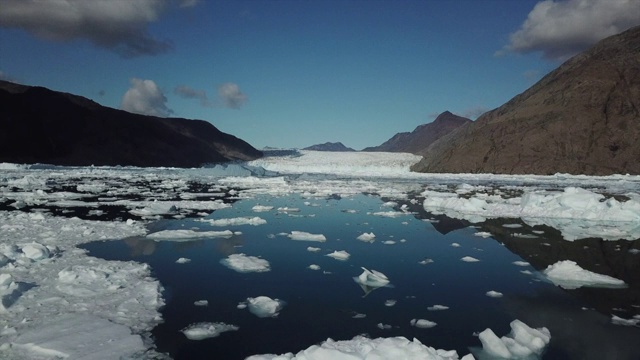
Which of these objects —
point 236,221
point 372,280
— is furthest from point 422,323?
point 236,221

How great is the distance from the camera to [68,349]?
11.6ft

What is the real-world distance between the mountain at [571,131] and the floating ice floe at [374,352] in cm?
3837

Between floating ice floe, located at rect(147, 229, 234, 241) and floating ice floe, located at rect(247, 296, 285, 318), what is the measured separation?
4.15m

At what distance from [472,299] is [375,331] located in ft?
5.62

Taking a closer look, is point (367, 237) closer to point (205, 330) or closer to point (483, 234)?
point (483, 234)

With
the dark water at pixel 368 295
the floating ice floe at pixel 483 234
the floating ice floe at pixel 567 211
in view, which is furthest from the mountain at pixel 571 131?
the dark water at pixel 368 295

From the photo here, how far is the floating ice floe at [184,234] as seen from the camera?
8633mm

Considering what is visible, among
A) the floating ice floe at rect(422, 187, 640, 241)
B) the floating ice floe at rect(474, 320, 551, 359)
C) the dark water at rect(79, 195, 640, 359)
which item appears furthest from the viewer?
the floating ice floe at rect(422, 187, 640, 241)

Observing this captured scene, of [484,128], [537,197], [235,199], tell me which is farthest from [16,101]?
[537,197]

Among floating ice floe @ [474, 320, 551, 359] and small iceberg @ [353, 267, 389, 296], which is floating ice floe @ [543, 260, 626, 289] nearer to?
floating ice floe @ [474, 320, 551, 359]

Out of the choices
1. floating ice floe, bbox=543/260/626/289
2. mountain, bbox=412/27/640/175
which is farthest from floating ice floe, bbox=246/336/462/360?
mountain, bbox=412/27/640/175

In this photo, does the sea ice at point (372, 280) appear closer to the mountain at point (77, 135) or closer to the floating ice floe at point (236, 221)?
the floating ice floe at point (236, 221)

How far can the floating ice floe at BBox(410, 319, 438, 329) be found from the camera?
4.28 m

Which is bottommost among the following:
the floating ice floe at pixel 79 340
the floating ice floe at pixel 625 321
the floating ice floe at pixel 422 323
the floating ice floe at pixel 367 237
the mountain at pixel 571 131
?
the floating ice floe at pixel 625 321
